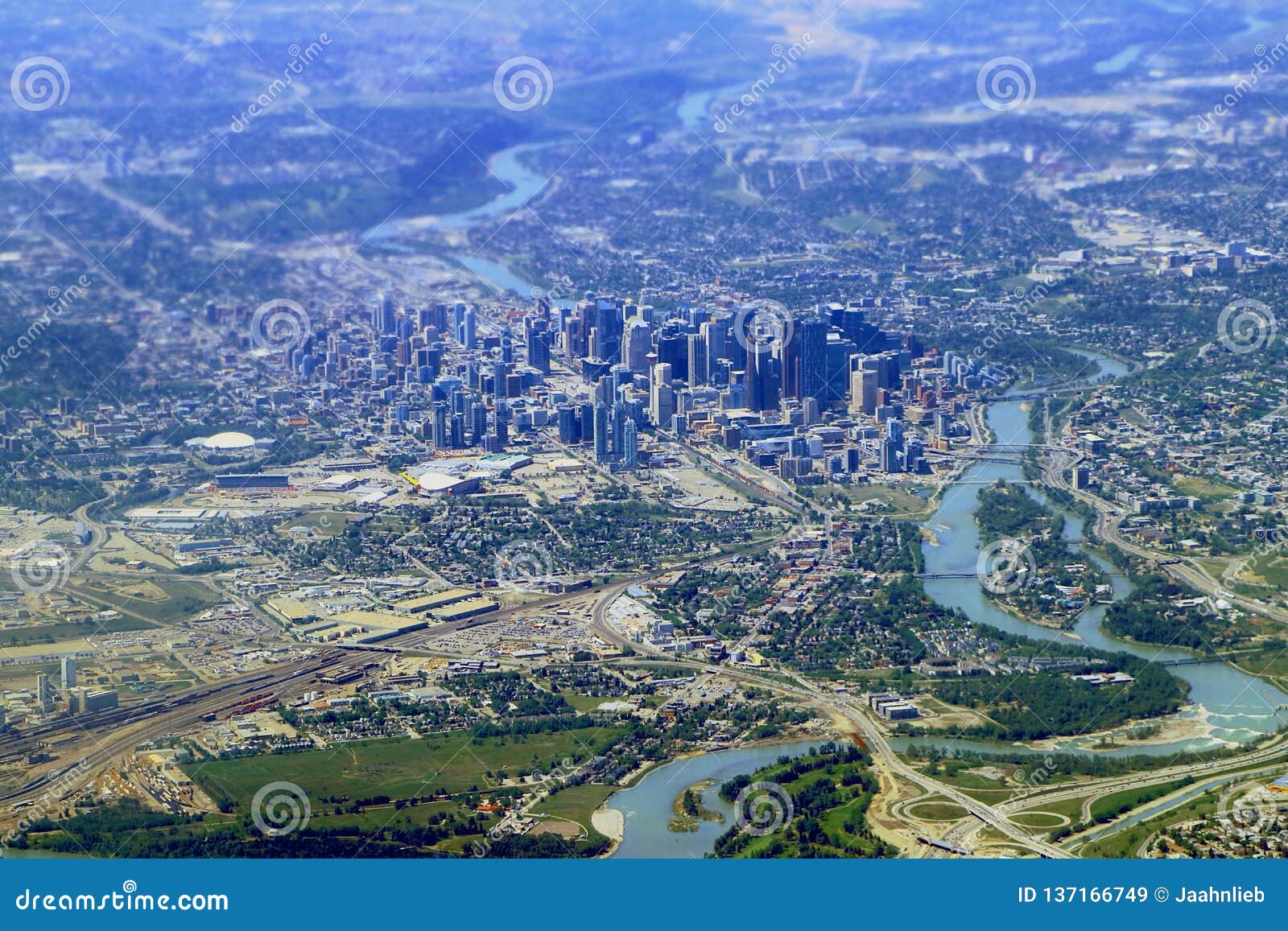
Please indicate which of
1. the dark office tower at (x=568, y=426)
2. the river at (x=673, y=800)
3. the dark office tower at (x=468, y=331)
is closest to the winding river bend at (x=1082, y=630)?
the river at (x=673, y=800)

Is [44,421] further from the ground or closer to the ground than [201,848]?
further from the ground

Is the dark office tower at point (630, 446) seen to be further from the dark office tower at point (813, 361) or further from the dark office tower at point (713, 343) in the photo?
the dark office tower at point (713, 343)

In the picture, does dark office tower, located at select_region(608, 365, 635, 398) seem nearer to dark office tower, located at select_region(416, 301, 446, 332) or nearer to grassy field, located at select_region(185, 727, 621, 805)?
dark office tower, located at select_region(416, 301, 446, 332)

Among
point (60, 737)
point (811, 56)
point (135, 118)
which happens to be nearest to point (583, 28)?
point (811, 56)

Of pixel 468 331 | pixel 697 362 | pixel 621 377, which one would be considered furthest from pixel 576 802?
pixel 468 331

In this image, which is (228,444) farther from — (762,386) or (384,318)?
(384,318)

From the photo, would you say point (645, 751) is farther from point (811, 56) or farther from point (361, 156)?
point (811, 56)

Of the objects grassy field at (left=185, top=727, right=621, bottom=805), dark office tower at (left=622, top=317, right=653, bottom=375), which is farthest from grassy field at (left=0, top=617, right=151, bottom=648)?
dark office tower at (left=622, top=317, right=653, bottom=375)
